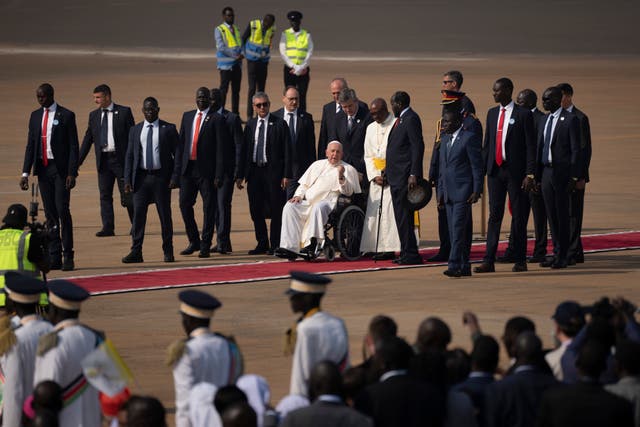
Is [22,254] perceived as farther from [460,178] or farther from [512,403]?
[460,178]

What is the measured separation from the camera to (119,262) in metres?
18.6

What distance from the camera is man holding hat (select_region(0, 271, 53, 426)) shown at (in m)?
9.85

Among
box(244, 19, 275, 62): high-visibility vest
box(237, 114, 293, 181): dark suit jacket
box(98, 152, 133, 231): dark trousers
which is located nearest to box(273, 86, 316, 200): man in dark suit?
box(237, 114, 293, 181): dark suit jacket

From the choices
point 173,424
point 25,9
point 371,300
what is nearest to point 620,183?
point 371,300

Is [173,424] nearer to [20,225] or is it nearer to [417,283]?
[20,225]

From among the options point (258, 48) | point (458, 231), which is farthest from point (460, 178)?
point (258, 48)

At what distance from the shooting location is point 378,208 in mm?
18531

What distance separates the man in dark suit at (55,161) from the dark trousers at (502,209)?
15.8ft

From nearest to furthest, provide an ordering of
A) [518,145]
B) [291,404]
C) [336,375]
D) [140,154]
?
[336,375]
[291,404]
[518,145]
[140,154]

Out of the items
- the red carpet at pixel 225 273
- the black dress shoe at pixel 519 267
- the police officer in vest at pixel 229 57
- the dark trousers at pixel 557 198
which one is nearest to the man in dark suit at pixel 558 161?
the dark trousers at pixel 557 198

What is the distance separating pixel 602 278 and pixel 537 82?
24.4 meters

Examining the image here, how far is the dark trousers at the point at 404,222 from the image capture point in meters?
18.1

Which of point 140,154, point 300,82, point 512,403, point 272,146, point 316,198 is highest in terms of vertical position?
point 300,82

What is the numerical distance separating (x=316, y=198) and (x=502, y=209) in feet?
7.76
